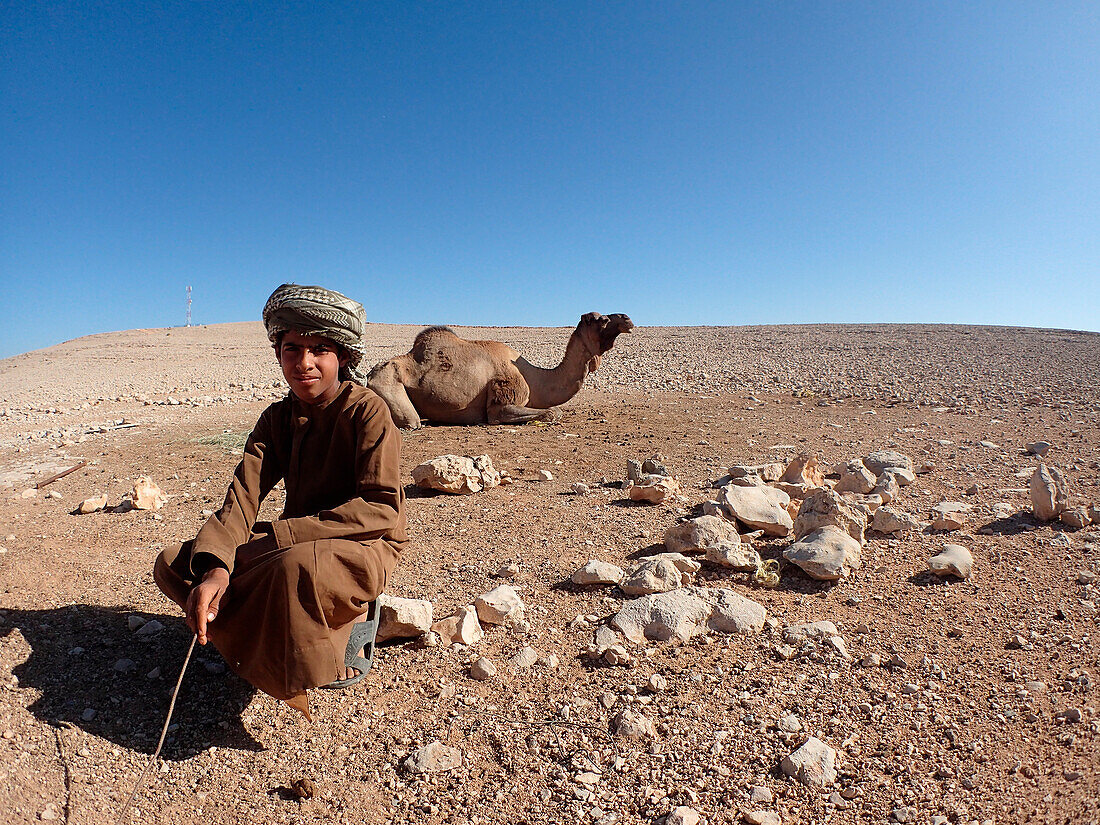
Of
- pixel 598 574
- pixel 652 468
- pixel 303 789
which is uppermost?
pixel 652 468

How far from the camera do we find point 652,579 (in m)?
3.68

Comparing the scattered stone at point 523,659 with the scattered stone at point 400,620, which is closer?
the scattered stone at point 523,659

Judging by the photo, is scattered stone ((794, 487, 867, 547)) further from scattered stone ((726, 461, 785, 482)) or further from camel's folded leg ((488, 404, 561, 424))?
camel's folded leg ((488, 404, 561, 424))

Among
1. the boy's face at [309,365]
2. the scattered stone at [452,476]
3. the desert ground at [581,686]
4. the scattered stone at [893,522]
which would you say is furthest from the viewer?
the scattered stone at [452,476]

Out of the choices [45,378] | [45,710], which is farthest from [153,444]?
[45,378]

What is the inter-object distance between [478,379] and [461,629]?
6.51 metres

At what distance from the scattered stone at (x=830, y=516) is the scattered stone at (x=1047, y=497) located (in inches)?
52.2

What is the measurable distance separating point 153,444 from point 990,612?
8663mm

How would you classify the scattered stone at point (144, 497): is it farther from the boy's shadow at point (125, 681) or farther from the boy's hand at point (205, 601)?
the boy's hand at point (205, 601)

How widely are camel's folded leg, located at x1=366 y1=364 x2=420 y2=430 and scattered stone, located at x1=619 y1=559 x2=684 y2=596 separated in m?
5.78

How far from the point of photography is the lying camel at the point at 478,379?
934 centimetres

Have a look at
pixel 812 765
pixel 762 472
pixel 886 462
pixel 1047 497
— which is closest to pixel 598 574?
pixel 812 765

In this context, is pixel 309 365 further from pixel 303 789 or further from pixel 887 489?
pixel 887 489

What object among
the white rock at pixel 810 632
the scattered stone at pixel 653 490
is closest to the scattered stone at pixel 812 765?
the white rock at pixel 810 632
